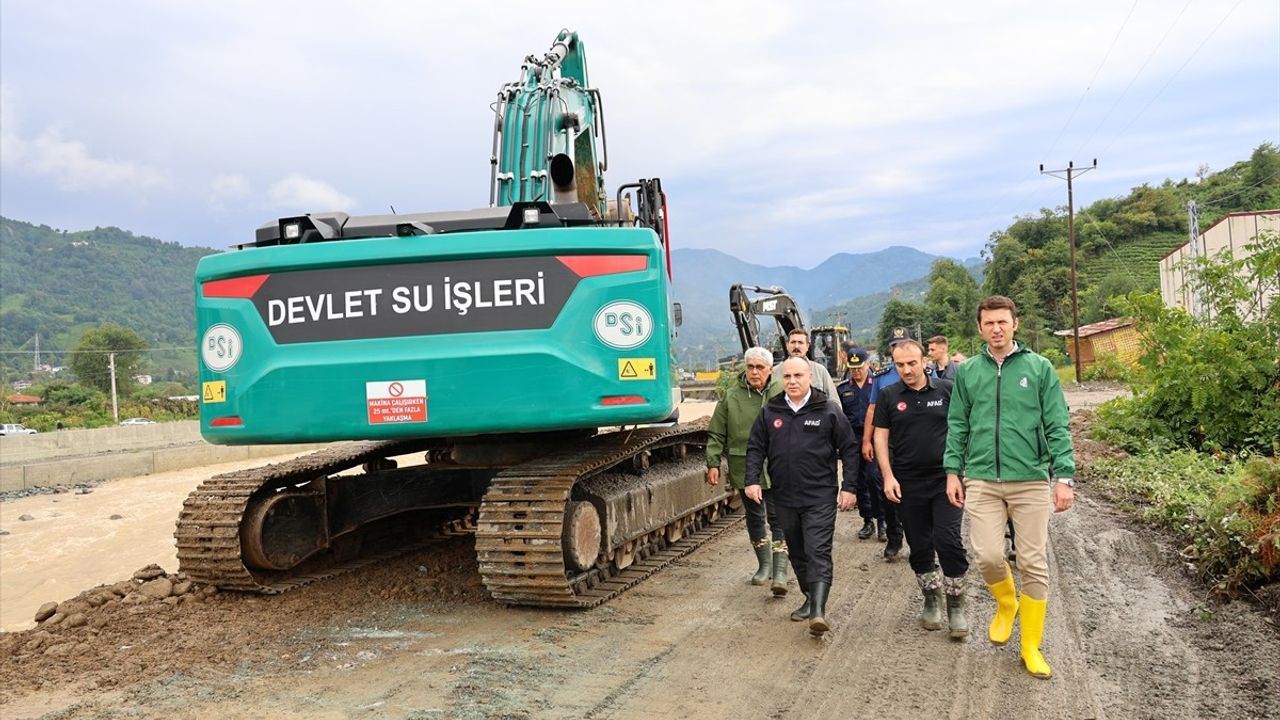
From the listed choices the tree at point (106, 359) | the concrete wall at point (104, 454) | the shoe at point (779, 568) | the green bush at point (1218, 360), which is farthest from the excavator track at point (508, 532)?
the tree at point (106, 359)

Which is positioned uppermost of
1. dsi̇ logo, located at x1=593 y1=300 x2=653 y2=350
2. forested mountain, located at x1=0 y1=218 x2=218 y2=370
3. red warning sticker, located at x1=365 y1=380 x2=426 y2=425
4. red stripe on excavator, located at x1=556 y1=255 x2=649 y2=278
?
forested mountain, located at x1=0 y1=218 x2=218 y2=370

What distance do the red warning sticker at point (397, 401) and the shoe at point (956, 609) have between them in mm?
3152

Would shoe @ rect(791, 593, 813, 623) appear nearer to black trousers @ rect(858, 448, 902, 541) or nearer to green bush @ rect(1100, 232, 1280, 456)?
black trousers @ rect(858, 448, 902, 541)

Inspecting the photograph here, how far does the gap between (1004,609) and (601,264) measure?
2.93 metres

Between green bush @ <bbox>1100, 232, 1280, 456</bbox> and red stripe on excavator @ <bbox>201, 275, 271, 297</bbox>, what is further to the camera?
green bush @ <bbox>1100, 232, 1280, 456</bbox>

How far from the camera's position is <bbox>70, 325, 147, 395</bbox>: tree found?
5272 cm

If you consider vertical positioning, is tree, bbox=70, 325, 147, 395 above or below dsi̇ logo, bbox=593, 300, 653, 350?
above

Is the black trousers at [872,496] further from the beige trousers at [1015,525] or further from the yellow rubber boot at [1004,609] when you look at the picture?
the beige trousers at [1015,525]

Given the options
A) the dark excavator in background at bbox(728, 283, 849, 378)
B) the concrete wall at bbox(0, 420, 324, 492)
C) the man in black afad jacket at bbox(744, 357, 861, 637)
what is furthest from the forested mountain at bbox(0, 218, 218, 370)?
the man in black afad jacket at bbox(744, 357, 861, 637)

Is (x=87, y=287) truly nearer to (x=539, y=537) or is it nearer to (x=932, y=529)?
(x=539, y=537)

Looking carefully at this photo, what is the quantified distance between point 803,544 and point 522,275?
233 cm

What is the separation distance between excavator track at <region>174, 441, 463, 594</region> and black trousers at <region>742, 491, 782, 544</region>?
124 inches

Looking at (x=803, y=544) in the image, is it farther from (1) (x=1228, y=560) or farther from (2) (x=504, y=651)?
(1) (x=1228, y=560)

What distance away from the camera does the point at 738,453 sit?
6.77 meters
